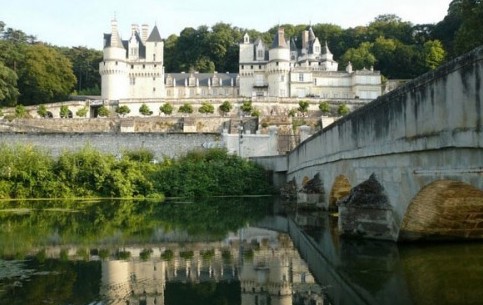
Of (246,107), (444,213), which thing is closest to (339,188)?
(444,213)

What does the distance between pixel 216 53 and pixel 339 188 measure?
82.0m

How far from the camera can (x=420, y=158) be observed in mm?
10766

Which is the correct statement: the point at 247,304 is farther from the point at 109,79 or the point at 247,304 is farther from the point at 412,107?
the point at 109,79

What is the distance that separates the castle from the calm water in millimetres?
62275

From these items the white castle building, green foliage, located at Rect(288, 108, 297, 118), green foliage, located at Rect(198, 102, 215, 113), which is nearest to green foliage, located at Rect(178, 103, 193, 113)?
green foliage, located at Rect(198, 102, 215, 113)

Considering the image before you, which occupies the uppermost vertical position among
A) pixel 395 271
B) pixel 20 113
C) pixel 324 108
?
pixel 324 108

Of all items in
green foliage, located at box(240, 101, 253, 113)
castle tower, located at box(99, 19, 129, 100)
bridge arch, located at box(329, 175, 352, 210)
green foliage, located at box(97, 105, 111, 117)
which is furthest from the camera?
castle tower, located at box(99, 19, 129, 100)

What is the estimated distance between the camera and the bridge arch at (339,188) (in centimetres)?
1901

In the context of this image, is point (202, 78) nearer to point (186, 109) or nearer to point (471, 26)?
point (186, 109)

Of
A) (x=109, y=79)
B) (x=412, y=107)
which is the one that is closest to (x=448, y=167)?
(x=412, y=107)

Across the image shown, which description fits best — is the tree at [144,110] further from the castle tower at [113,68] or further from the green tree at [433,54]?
the green tree at [433,54]

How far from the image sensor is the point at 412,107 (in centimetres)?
1114

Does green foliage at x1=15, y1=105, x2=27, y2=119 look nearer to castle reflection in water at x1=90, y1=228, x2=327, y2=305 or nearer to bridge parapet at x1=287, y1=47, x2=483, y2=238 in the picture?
castle reflection in water at x1=90, y1=228, x2=327, y2=305

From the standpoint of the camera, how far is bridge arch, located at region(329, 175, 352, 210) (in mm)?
19009
